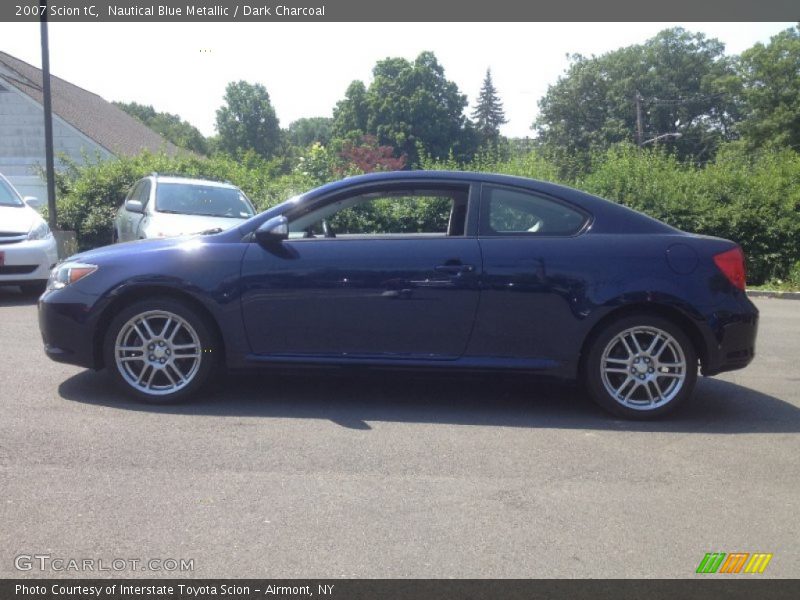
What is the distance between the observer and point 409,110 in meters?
65.6

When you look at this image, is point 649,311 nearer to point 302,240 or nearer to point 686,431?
point 686,431

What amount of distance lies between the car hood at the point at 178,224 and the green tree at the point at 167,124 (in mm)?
Result: 61363

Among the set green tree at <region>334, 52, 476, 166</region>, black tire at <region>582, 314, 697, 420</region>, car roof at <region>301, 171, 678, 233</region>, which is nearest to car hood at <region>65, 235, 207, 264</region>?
car roof at <region>301, 171, 678, 233</region>

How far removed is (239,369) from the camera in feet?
18.2

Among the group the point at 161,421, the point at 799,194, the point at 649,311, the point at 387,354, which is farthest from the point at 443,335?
the point at 799,194

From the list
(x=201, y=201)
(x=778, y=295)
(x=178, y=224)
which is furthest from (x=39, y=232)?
(x=778, y=295)

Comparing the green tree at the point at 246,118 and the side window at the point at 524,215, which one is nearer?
the side window at the point at 524,215

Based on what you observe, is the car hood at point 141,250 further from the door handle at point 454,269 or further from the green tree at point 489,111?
the green tree at point 489,111

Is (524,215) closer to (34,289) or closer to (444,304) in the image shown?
(444,304)

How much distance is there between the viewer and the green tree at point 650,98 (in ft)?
191

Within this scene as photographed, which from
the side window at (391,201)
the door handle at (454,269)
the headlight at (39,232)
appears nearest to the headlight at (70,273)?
the side window at (391,201)

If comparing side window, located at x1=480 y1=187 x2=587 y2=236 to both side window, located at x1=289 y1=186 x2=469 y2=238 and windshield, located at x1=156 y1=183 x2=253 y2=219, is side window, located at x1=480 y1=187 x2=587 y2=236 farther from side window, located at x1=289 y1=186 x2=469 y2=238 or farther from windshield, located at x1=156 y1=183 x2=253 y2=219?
windshield, located at x1=156 y1=183 x2=253 y2=219

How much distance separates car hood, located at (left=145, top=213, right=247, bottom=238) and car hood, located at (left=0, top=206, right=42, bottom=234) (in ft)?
4.82

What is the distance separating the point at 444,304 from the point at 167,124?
88.1 m
